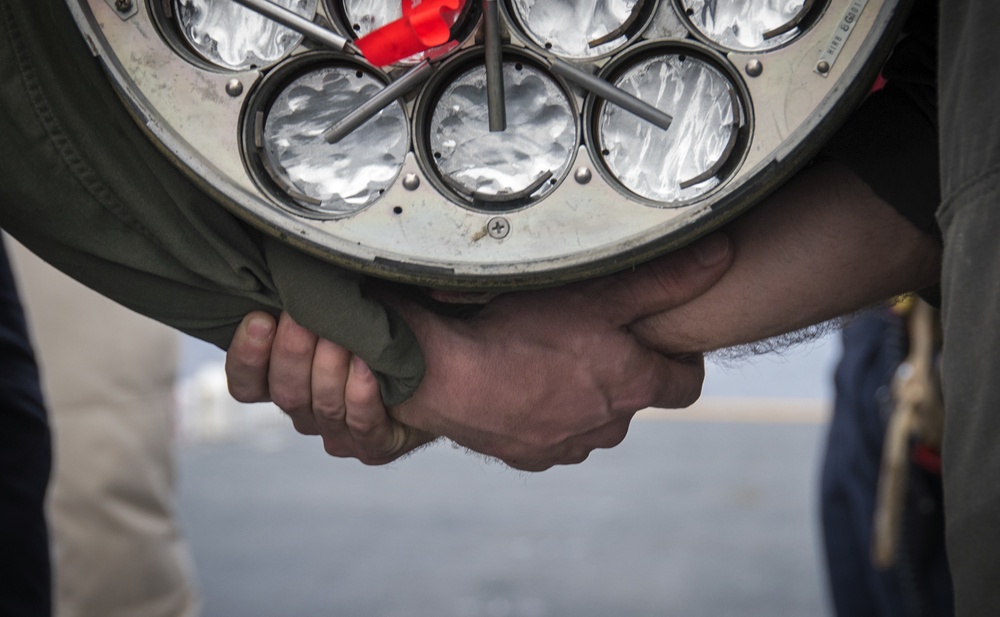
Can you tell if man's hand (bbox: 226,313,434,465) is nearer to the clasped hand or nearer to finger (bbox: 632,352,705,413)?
the clasped hand

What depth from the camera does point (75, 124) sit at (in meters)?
0.86

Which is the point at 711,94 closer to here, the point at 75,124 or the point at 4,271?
the point at 75,124

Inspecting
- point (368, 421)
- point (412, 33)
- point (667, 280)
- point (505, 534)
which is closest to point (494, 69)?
point (412, 33)

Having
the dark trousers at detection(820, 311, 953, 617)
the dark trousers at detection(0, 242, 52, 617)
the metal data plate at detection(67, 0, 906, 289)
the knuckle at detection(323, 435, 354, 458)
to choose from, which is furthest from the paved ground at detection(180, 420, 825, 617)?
the metal data plate at detection(67, 0, 906, 289)

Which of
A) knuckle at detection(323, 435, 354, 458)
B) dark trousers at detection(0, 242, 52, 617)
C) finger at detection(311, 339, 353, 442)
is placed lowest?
dark trousers at detection(0, 242, 52, 617)

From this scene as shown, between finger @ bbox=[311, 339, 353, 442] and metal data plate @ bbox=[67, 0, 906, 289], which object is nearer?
metal data plate @ bbox=[67, 0, 906, 289]

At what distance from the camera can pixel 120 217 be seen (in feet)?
2.96

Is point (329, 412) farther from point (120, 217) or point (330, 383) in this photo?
point (120, 217)

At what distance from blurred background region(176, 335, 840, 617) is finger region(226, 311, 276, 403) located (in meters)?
1.36

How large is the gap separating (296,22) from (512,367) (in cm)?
36

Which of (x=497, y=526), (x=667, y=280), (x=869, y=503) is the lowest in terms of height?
(x=497, y=526)

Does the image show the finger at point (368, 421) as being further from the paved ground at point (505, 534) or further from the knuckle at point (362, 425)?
the paved ground at point (505, 534)

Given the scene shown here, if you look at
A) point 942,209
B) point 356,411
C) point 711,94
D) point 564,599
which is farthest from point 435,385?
point 564,599

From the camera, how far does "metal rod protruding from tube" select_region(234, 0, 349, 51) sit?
2.69 feet
